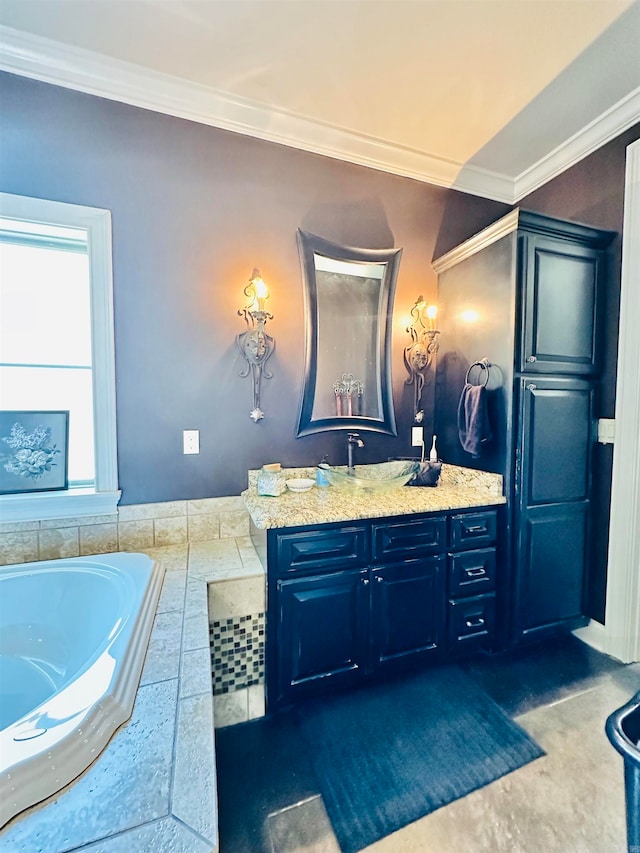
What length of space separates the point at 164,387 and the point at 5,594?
3.48 feet

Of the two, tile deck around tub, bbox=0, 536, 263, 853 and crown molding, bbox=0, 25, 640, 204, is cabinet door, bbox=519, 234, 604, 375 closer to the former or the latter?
crown molding, bbox=0, 25, 640, 204

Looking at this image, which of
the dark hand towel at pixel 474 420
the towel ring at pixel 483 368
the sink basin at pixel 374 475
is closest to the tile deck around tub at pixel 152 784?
the sink basin at pixel 374 475

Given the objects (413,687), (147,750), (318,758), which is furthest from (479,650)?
(147,750)

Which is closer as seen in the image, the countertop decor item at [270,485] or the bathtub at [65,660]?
the bathtub at [65,660]

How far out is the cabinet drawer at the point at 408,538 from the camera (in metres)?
1.55

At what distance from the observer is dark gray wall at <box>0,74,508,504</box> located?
159 cm

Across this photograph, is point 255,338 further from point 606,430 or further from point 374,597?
point 606,430

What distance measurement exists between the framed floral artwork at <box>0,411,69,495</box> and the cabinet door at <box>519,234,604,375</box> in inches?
92.0

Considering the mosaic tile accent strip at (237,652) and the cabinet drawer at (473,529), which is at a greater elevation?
the cabinet drawer at (473,529)

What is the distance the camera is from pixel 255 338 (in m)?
1.85

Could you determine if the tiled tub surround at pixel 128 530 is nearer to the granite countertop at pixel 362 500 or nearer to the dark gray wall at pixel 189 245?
the dark gray wall at pixel 189 245

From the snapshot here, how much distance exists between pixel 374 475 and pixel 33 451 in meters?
1.78

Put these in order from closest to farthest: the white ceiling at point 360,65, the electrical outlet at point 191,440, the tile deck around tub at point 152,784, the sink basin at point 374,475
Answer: the tile deck around tub at point 152,784 → the white ceiling at point 360,65 → the electrical outlet at point 191,440 → the sink basin at point 374,475

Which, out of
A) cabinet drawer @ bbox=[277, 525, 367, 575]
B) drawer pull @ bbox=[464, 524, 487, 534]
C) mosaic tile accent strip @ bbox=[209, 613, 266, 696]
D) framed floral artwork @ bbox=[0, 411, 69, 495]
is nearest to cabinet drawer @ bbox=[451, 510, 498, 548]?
drawer pull @ bbox=[464, 524, 487, 534]
